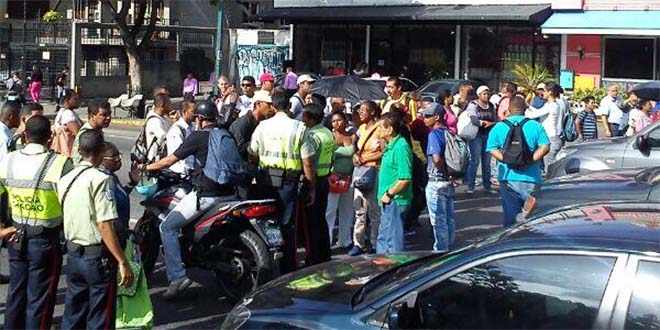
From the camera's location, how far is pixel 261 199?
7801mm

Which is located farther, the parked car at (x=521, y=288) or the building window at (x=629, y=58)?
the building window at (x=629, y=58)

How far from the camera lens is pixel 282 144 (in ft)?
25.8

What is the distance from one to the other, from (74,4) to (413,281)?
48.5 m

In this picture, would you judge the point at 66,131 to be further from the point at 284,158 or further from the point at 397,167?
the point at 397,167

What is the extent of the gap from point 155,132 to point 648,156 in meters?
6.47

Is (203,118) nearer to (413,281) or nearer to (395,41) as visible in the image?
(413,281)

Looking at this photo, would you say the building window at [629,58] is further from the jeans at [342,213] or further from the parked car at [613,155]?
the jeans at [342,213]

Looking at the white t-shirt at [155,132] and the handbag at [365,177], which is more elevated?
the white t-shirt at [155,132]

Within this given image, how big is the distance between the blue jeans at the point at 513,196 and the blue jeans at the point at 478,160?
421 centimetres

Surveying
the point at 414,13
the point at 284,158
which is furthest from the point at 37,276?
the point at 414,13

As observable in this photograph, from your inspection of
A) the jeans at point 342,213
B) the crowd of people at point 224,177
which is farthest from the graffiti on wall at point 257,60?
the jeans at point 342,213

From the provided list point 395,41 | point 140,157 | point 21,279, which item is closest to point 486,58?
point 395,41

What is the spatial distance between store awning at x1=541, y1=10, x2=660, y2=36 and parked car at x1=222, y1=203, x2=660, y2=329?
23124 mm

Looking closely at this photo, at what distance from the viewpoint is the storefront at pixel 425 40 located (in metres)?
29.3
